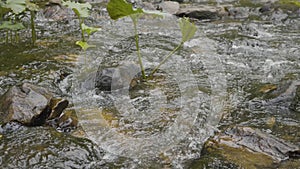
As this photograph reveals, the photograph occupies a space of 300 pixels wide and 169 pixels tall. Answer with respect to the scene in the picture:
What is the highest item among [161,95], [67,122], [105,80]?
[105,80]

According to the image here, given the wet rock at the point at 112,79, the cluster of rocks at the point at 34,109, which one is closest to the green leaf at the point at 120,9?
the wet rock at the point at 112,79

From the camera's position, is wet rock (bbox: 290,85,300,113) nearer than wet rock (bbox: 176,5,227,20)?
Yes

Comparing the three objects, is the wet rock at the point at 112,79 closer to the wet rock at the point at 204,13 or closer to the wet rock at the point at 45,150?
the wet rock at the point at 45,150

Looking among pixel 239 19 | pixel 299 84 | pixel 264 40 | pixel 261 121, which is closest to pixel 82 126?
pixel 261 121

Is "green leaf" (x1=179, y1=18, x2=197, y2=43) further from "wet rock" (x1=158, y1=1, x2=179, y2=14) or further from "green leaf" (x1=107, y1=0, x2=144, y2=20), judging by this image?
"wet rock" (x1=158, y1=1, x2=179, y2=14)

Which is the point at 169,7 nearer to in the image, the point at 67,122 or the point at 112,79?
the point at 112,79

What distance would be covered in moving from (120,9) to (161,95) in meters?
1.13

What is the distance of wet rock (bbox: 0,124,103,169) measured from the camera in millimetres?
2697

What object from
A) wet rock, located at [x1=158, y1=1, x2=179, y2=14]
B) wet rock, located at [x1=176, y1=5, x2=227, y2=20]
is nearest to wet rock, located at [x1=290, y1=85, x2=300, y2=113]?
wet rock, located at [x1=176, y1=5, x2=227, y2=20]

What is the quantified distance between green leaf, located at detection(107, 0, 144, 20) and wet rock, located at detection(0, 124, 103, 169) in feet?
5.29

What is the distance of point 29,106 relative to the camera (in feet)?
11.2

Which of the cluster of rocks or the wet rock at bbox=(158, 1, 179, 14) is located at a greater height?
the wet rock at bbox=(158, 1, 179, 14)

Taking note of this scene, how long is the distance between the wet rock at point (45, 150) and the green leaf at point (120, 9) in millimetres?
1612

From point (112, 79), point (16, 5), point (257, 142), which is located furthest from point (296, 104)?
point (16, 5)
